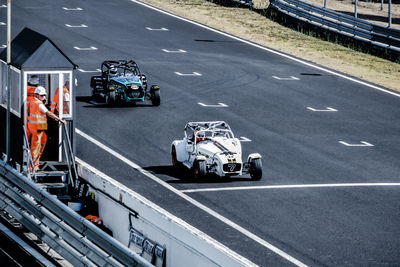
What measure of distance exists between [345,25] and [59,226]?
105 ft

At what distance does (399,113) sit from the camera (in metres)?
33.2

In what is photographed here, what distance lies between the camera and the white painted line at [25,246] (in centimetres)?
1520

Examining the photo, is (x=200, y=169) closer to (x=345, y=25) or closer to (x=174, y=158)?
(x=174, y=158)

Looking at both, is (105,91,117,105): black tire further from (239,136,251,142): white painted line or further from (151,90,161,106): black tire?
(239,136,251,142): white painted line

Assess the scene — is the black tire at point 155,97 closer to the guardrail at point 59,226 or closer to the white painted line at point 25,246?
the guardrail at point 59,226

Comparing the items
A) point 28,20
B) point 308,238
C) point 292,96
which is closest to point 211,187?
point 308,238

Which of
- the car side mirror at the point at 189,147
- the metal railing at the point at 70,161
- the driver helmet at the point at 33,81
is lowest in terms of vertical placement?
the car side mirror at the point at 189,147

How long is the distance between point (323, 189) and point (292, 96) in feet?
40.0

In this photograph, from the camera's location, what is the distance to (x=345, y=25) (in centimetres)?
4484

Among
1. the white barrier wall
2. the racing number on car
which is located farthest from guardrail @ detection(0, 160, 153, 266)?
the racing number on car

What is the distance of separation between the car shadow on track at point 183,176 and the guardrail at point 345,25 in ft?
65.6

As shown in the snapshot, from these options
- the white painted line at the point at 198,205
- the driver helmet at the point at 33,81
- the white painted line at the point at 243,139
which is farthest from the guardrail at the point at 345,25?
the driver helmet at the point at 33,81

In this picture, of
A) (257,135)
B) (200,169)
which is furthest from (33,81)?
(257,135)

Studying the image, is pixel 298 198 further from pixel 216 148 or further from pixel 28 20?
pixel 28 20
